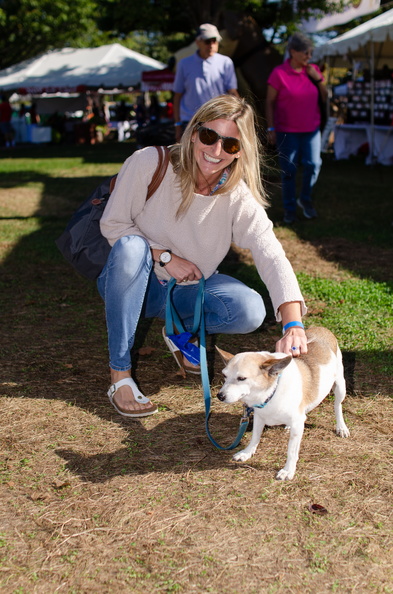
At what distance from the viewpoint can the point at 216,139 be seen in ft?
10.5

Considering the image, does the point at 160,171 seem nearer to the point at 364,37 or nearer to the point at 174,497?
the point at 174,497

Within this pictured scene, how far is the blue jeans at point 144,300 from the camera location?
135 inches

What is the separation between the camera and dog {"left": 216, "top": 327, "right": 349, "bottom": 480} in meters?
2.63

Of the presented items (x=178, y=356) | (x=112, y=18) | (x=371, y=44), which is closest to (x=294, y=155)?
(x=178, y=356)

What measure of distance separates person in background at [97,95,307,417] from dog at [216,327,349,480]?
53cm

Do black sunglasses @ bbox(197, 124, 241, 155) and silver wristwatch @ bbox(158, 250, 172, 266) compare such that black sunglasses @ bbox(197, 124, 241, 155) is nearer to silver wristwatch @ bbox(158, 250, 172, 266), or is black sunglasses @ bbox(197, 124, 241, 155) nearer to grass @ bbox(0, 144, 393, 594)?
silver wristwatch @ bbox(158, 250, 172, 266)

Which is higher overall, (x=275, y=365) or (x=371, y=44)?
(x=275, y=365)

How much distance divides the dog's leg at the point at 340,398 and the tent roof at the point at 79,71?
27.4 meters

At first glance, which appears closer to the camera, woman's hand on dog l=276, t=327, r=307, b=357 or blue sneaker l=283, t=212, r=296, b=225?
woman's hand on dog l=276, t=327, r=307, b=357

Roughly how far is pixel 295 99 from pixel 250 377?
20.7ft

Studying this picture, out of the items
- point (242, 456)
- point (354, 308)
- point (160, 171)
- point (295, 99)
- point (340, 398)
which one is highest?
point (160, 171)

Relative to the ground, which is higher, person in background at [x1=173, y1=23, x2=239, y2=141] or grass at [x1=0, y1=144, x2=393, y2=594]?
person in background at [x1=173, y1=23, x2=239, y2=141]

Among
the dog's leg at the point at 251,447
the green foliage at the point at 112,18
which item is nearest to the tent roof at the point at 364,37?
the green foliage at the point at 112,18

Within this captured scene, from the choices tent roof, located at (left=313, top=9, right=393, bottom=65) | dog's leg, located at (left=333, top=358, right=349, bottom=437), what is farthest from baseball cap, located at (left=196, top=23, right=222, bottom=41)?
tent roof, located at (left=313, top=9, right=393, bottom=65)
